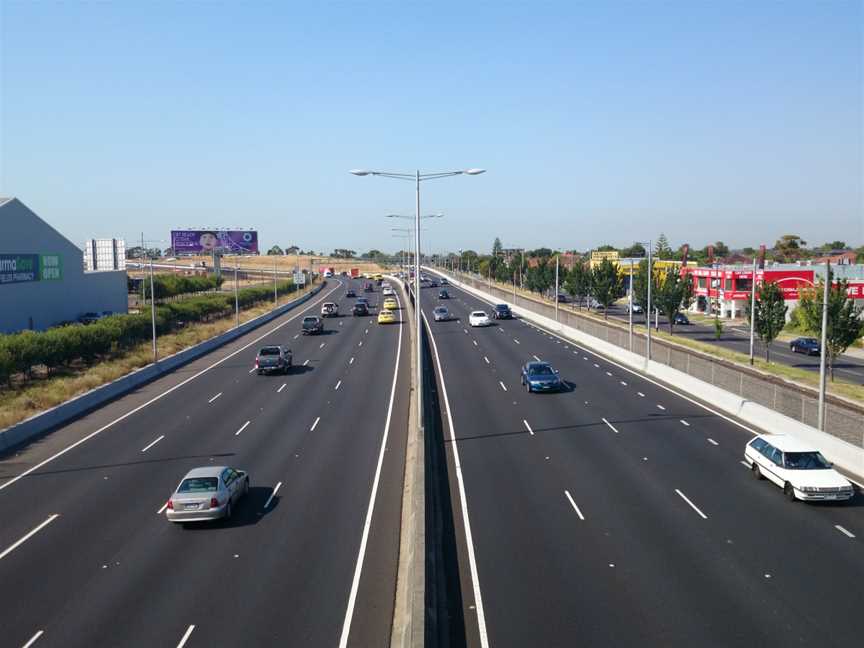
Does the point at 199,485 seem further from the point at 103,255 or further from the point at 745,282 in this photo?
the point at 745,282

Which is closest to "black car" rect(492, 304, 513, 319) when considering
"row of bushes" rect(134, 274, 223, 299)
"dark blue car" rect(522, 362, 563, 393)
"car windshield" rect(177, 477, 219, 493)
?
"row of bushes" rect(134, 274, 223, 299)

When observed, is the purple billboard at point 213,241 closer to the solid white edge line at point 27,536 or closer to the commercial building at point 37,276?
the commercial building at point 37,276

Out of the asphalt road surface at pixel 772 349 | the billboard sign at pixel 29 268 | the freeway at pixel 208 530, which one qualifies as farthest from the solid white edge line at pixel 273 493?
the billboard sign at pixel 29 268

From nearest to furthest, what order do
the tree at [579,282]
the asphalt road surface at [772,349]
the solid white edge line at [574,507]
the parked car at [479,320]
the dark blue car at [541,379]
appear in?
the solid white edge line at [574,507] < the dark blue car at [541,379] < the asphalt road surface at [772,349] < the parked car at [479,320] < the tree at [579,282]

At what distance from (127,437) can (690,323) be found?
68.0 m

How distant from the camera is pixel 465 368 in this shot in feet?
145

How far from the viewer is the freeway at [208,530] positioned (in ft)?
42.6

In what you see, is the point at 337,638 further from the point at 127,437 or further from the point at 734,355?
the point at 734,355

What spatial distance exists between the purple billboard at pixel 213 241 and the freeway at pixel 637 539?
98.0 metres

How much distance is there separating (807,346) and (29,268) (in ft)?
189

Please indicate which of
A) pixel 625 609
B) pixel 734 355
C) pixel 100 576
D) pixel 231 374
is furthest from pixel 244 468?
pixel 734 355

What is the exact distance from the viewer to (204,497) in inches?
707

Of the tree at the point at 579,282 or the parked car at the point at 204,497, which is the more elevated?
the tree at the point at 579,282

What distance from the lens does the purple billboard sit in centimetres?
12012
